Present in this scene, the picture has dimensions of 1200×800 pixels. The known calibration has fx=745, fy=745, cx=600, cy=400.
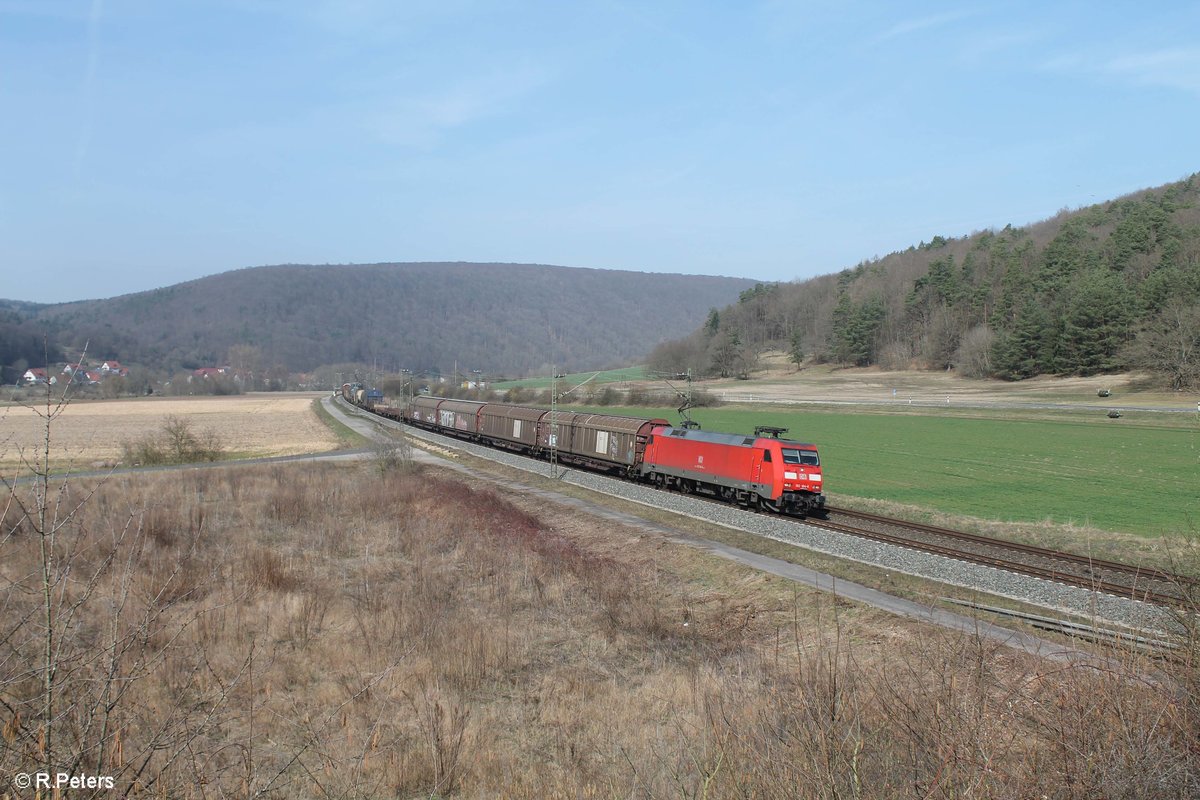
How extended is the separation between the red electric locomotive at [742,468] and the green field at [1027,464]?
7068 millimetres

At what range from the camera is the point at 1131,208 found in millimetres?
124750

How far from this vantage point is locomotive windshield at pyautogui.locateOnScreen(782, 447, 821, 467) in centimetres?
3166

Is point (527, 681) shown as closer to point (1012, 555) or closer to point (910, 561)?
point (910, 561)

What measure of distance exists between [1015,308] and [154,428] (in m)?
112

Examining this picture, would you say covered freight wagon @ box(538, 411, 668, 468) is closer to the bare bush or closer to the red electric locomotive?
the red electric locomotive

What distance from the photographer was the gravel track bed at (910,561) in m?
18.0

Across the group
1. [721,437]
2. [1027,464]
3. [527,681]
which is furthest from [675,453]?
[527,681]

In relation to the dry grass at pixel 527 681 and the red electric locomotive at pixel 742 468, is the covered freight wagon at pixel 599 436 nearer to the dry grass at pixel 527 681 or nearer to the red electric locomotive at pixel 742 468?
the red electric locomotive at pixel 742 468

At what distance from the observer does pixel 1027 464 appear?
4422cm

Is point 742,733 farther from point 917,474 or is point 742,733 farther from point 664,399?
point 664,399

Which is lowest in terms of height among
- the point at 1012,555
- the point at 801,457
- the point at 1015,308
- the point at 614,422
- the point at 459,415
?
the point at 1012,555

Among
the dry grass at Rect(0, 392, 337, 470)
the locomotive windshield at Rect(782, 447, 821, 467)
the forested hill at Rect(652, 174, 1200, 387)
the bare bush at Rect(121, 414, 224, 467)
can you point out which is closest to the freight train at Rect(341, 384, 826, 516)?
the locomotive windshield at Rect(782, 447, 821, 467)

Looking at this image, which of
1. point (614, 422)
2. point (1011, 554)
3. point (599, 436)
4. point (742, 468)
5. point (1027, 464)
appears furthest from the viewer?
point (599, 436)

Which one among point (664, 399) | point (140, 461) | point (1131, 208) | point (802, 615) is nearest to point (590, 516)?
point (802, 615)
